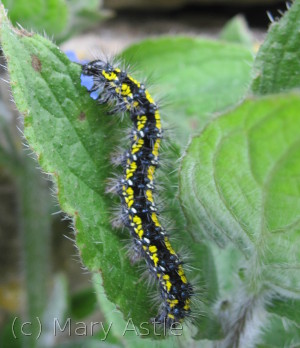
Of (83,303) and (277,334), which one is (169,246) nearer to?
(277,334)

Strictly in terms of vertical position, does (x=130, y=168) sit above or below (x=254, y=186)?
above

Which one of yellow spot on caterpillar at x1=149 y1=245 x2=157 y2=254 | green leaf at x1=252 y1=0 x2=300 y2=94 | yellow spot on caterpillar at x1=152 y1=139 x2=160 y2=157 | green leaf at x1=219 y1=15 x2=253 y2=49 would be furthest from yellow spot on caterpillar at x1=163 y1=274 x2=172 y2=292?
green leaf at x1=219 y1=15 x2=253 y2=49

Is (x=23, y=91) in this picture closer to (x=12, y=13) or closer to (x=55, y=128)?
(x=55, y=128)

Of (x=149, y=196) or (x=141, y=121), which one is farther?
(x=141, y=121)

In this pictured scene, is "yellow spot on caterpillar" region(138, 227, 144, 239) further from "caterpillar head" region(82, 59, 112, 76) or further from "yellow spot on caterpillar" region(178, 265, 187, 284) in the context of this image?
"caterpillar head" region(82, 59, 112, 76)

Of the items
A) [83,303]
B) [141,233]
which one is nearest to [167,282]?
[141,233]

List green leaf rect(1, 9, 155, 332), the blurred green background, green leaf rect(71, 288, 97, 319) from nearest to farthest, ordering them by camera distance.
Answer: green leaf rect(1, 9, 155, 332), the blurred green background, green leaf rect(71, 288, 97, 319)
